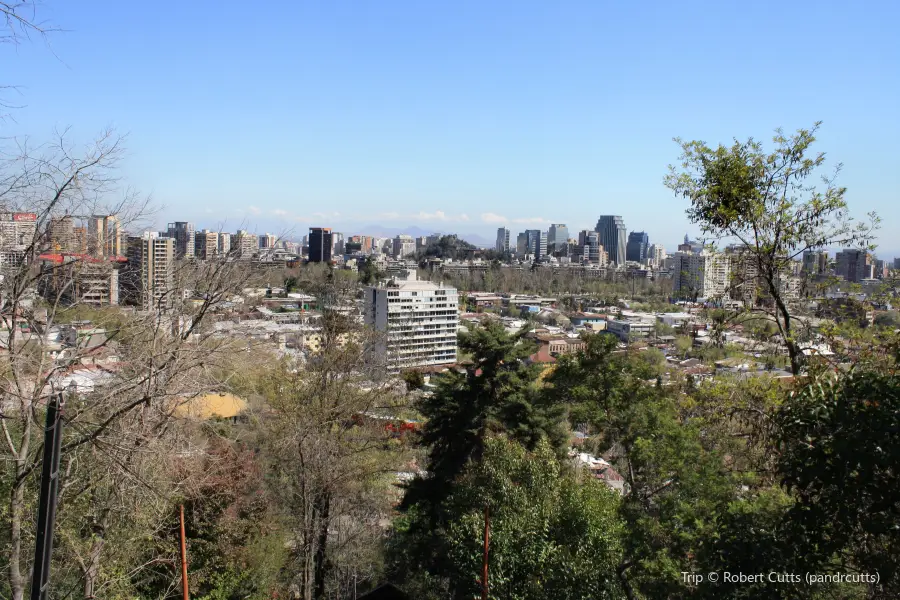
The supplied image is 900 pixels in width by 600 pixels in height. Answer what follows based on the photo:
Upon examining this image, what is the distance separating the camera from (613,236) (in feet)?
228

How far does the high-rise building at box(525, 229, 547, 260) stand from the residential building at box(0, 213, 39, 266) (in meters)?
70.2

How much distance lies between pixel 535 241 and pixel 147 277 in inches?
3033

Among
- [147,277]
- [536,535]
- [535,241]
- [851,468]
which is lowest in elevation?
[536,535]

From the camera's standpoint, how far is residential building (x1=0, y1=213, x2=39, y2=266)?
2.43 metres

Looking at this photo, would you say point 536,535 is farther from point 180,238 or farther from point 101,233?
point 180,238

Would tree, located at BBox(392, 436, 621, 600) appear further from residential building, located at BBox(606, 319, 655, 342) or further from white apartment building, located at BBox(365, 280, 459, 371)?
residential building, located at BBox(606, 319, 655, 342)

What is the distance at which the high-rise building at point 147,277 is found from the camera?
294 centimetres

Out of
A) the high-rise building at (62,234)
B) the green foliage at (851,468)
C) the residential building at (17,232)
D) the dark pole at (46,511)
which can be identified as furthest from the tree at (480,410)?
the dark pole at (46,511)

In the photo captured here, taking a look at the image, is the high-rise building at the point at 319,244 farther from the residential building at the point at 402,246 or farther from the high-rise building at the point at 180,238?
the high-rise building at the point at 180,238

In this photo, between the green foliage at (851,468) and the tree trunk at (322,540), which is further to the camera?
the tree trunk at (322,540)

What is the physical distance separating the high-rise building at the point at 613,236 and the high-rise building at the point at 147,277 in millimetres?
66051

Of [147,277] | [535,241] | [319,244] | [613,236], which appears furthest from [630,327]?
[535,241]

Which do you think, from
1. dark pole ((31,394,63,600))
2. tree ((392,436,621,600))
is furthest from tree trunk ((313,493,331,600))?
dark pole ((31,394,63,600))

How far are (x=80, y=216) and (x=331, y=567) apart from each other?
453cm
